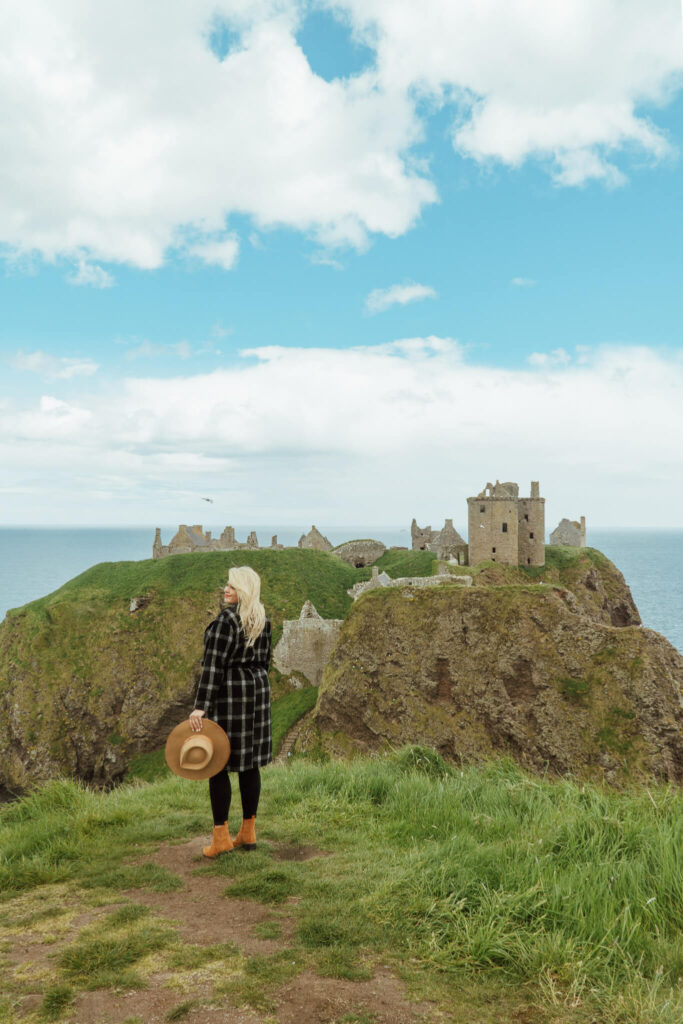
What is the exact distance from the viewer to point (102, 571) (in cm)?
5956

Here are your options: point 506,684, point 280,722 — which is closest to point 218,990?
point 506,684

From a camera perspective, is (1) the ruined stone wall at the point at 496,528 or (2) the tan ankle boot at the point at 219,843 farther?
(1) the ruined stone wall at the point at 496,528

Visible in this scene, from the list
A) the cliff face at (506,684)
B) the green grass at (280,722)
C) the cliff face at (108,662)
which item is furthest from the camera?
the cliff face at (108,662)

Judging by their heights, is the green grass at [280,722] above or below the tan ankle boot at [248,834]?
below

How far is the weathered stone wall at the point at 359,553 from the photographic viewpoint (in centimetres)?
6975

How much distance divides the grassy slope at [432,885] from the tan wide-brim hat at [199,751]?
1024mm

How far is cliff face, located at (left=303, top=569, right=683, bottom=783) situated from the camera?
3191 cm

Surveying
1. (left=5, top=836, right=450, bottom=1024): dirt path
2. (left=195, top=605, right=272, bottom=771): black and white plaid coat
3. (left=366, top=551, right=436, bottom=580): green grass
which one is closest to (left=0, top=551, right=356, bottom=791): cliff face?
(left=366, top=551, right=436, bottom=580): green grass

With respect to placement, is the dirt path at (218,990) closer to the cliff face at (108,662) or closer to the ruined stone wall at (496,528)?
the cliff face at (108,662)

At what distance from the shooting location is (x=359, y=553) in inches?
2768

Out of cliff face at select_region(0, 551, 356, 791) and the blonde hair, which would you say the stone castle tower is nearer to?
cliff face at select_region(0, 551, 356, 791)

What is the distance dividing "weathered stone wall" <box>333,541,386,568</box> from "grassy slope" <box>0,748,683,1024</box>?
60.8 meters

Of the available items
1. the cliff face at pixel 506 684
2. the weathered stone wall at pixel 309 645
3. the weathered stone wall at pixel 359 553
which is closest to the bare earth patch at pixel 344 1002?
the cliff face at pixel 506 684

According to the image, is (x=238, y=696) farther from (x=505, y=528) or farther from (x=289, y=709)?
(x=505, y=528)
